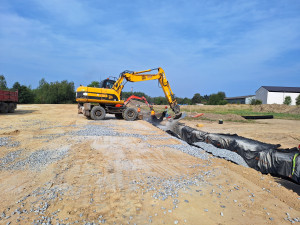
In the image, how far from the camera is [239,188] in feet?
13.5

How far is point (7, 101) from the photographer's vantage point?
63.2 ft

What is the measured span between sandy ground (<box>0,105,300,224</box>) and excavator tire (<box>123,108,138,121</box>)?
845 centimetres

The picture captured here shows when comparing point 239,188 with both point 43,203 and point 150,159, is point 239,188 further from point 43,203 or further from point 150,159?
point 43,203

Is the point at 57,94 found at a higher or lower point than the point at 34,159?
higher

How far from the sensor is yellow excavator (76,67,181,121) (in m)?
13.6

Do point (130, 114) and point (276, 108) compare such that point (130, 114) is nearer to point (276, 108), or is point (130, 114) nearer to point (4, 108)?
point (4, 108)

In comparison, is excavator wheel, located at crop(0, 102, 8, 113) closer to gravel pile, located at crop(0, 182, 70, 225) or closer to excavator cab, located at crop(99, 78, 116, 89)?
excavator cab, located at crop(99, 78, 116, 89)

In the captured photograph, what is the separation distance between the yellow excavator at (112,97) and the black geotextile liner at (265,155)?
8253mm

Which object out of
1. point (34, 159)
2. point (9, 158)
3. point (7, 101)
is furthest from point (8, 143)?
point (7, 101)

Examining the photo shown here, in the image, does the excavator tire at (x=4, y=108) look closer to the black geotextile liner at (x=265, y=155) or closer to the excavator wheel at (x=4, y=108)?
the excavator wheel at (x=4, y=108)

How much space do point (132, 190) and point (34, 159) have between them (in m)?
3.28

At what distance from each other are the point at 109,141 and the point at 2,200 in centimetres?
448

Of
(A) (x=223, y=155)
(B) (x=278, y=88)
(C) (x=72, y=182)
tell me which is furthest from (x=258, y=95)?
(C) (x=72, y=182)

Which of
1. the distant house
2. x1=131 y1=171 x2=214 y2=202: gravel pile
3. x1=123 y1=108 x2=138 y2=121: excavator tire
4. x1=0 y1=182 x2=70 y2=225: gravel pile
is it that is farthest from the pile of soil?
x1=0 y1=182 x2=70 y2=225: gravel pile
